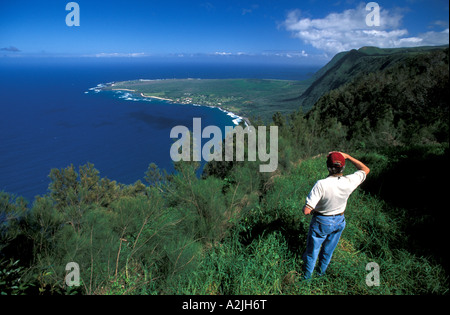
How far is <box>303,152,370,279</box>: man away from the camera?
6.47 ft

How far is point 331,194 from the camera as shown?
197cm

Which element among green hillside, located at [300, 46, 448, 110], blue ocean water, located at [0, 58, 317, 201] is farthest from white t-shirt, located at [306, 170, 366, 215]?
green hillside, located at [300, 46, 448, 110]

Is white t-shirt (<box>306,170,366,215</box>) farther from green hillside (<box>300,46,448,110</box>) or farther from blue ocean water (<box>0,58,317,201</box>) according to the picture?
green hillside (<box>300,46,448,110</box>)

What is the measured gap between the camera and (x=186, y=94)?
10738 centimetres

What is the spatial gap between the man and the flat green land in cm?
7230

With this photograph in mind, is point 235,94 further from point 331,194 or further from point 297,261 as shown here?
point 331,194

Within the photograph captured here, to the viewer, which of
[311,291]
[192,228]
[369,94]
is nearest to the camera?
[311,291]

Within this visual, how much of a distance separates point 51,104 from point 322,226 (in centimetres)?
11016

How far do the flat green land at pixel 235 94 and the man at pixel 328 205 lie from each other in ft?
237

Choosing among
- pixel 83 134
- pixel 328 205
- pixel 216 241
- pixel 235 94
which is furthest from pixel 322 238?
pixel 235 94

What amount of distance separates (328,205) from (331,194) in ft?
0.37

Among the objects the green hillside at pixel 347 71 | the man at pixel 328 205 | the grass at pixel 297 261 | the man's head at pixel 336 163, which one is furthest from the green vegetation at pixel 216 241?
the green hillside at pixel 347 71
